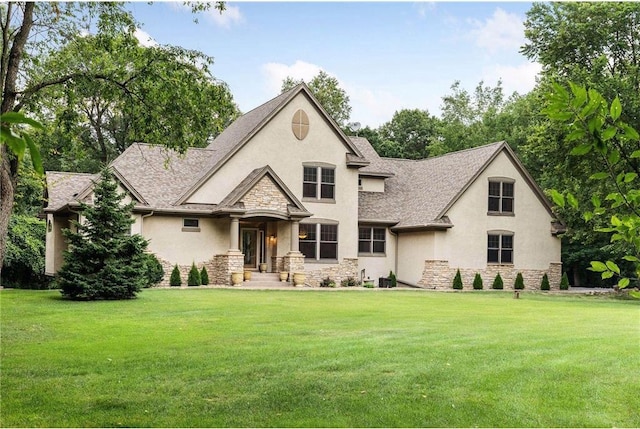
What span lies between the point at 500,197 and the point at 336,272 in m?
8.40

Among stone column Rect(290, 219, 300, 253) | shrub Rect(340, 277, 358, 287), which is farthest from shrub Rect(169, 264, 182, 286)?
shrub Rect(340, 277, 358, 287)

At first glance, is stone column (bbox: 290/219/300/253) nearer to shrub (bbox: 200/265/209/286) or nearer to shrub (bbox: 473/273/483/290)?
shrub (bbox: 200/265/209/286)

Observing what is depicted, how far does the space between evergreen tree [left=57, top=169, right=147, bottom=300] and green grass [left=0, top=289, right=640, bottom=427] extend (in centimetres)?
342

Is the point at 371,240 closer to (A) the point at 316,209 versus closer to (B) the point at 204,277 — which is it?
(A) the point at 316,209

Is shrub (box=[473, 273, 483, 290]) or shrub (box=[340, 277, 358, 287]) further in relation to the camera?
shrub (box=[473, 273, 483, 290])

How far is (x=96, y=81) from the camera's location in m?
11.1

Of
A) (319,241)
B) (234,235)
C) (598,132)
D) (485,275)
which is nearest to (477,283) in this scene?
(485,275)

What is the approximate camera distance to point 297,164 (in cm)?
2850

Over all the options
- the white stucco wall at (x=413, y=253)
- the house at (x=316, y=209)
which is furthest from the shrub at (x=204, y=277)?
the white stucco wall at (x=413, y=253)

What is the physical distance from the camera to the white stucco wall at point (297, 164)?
89.8 ft

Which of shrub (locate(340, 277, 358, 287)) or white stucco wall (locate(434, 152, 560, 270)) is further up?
white stucco wall (locate(434, 152, 560, 270))

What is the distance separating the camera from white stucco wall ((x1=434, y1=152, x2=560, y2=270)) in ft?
95.9

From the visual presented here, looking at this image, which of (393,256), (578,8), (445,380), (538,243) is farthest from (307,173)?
(445,380)

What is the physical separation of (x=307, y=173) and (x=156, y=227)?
7.01 meters
